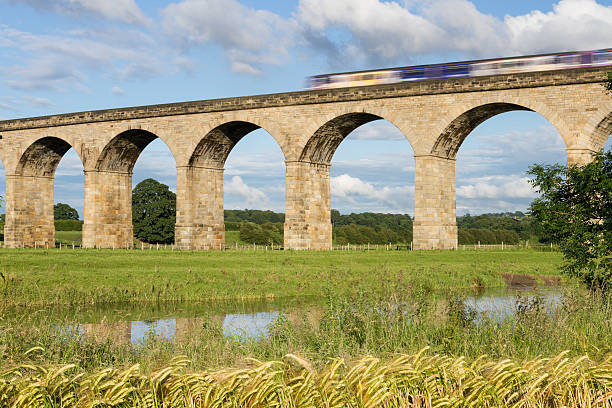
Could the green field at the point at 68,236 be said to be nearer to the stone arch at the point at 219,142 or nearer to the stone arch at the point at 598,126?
the stone arch at the point at 219,142

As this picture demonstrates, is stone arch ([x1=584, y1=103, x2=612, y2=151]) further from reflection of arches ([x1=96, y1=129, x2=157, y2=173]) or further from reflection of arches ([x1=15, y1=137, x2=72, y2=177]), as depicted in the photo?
reflection of arches ([x1=15, y1=137, x2=72, y2=177])

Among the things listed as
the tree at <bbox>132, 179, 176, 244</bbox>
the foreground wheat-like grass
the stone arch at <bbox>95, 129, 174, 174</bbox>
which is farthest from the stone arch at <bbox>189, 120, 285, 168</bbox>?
the foreground wheat-like grass

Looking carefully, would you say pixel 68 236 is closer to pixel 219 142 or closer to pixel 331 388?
pixel 219 142

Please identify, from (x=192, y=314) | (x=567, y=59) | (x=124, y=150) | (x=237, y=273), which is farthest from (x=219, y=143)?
(x=192, y=314)

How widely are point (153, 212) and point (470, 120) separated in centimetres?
3711

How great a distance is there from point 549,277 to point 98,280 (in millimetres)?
16969

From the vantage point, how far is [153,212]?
6200 centimetres

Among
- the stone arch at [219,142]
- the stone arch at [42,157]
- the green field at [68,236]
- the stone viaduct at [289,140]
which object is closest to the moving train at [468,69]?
the stone viaduct at [289,140]

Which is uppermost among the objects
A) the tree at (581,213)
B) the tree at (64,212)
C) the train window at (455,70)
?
the train window at (455,70)

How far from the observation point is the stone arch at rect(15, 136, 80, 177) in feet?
147

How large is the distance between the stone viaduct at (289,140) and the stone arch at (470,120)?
6 centimetres

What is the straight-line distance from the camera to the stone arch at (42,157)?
44.8 metres

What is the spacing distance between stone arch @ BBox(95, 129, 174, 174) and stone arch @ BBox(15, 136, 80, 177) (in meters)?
3.52

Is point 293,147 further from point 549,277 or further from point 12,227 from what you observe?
point 12,227
